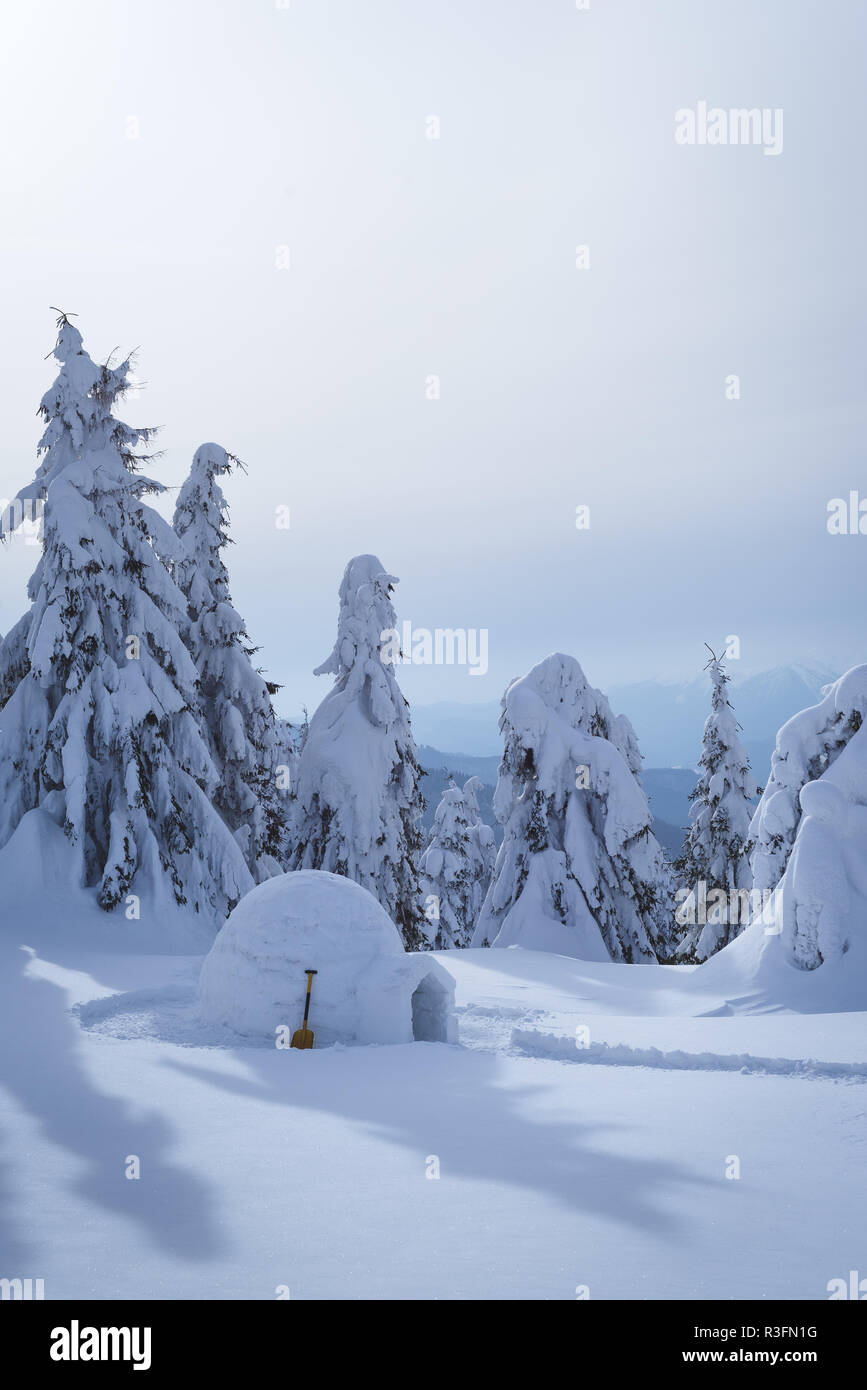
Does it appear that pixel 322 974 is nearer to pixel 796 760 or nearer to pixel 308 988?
pixel 308 988

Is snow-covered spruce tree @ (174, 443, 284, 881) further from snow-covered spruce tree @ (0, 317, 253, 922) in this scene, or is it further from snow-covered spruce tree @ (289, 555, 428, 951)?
snow-covered spruce tree @ (0, 317, 253, 922)

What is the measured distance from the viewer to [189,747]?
70.4ft

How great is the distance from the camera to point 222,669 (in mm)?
25328

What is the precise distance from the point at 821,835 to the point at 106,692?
561 inches

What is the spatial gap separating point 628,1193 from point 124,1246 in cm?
303

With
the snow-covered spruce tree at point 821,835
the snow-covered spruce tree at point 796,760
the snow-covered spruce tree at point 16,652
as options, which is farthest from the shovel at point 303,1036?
the snow-covered spruce tree at point 16,652

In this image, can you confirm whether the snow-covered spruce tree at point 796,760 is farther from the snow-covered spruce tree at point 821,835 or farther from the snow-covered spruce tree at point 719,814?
the snow-covered spruce tree at point 719,814

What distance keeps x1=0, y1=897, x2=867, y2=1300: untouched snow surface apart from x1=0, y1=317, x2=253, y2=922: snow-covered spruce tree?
24.9 feet

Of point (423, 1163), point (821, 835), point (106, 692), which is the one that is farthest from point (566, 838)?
Answer: point (423, 1163)

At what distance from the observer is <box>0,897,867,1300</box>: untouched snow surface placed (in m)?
Result: 4.96

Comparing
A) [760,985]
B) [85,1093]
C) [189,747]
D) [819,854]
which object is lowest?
[760,985]

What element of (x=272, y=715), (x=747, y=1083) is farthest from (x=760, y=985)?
(x=272, y=715)

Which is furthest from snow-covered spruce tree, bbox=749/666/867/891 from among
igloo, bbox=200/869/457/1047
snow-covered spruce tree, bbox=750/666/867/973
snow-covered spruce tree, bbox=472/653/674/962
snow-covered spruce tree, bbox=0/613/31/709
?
snow-covered spruce tree, bbox=0/613/31/709
